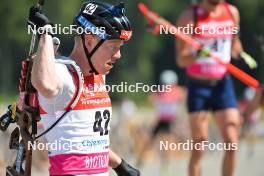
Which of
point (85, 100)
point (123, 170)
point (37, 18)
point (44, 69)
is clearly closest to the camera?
point (44, 69)

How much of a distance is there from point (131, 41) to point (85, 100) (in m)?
23.1

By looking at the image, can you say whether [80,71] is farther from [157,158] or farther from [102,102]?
[157,158]

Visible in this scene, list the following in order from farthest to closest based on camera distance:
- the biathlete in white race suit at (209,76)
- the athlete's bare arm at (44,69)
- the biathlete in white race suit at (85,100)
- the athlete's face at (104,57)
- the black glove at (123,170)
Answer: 1. the biathlete in white race suit at (209,76)
2. the black glove at (123,170)
3. the athlete's face at (104,57)
4. the biathlete in white race suit at (85,100)
5. the athlete's bare arm at (44,69)

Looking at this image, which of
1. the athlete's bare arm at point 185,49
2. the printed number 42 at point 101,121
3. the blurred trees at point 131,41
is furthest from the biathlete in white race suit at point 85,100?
the blurred trees at point 131,41

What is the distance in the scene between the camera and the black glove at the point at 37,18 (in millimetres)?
4672

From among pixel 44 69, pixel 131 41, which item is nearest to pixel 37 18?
pixel 44 69

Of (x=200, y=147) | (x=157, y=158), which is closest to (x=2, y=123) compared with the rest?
(x=200, y=147)

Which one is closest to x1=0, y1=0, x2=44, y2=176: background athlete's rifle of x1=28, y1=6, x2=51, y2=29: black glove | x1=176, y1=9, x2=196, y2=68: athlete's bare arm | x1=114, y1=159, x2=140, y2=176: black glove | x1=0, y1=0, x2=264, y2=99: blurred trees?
x1=28, y1=6, x2=51, y2=29: black glove

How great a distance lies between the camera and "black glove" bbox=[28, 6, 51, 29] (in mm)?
4672

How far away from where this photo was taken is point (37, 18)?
4.73 meters

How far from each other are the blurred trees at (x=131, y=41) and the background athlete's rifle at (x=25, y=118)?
1179cm

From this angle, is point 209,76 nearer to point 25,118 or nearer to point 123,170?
point 123,170

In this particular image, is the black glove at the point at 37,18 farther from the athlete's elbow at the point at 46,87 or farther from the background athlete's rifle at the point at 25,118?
the athlete's elbow at the point at 46,87

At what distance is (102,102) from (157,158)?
10526 mm
